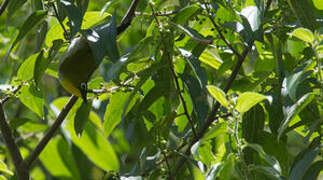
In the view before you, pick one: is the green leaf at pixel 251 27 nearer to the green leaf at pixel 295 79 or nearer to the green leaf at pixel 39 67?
the green leaf at pixel 295 79

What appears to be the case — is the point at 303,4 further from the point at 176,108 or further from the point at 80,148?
the point at 80,148

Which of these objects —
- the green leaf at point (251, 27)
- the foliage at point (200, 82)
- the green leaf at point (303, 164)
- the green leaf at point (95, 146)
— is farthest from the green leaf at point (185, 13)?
the green leaf at point (95, 146)

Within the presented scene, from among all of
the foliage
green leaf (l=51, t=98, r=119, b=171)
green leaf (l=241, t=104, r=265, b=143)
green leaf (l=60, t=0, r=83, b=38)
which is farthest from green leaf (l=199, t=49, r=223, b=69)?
green leaf (l=51, t=98, r=119, b=171)

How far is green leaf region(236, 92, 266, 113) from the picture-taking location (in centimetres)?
98

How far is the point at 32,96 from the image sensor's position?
4.62 ft

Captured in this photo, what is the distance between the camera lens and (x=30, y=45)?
2.87 metres

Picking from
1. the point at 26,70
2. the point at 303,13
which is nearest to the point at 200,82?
the point at 303,13

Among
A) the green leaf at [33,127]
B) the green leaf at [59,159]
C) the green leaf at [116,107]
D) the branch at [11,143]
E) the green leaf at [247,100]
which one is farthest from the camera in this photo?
the green leaf at [59,159]

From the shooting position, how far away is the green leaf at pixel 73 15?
3.55 feet

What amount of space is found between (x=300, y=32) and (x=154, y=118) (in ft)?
1.58

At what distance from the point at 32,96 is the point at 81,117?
16 cm

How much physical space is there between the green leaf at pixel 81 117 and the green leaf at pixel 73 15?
0.26m

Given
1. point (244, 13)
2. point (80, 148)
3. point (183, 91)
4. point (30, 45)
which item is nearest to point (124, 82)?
point (183, 91)

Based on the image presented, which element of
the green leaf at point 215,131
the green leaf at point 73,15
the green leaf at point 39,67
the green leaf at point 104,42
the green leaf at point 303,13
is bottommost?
the green leaf at point 39,67
